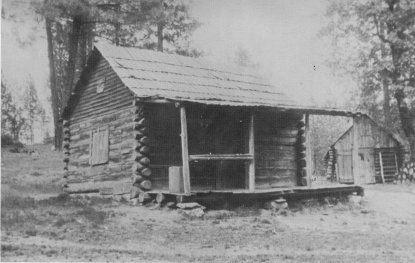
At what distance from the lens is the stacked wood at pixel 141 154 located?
12773 mm

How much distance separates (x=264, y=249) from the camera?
8.55 m

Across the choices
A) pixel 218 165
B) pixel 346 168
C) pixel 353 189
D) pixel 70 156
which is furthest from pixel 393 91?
pixel 70 156

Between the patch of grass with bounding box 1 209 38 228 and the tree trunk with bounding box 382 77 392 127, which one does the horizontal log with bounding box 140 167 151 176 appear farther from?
the tree trunk with bounding box 382 77 392 127

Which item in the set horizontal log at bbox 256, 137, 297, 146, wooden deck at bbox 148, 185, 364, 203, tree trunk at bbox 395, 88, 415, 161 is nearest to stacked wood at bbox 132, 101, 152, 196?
wooden deck at bbox 148, 185, 364, 203

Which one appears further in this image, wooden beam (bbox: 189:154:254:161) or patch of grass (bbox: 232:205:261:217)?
wooden beam (bbox: 189:154:254:161)

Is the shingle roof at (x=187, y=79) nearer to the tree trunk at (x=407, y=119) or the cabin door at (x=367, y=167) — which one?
the tree trunk at (x=407, y=119)

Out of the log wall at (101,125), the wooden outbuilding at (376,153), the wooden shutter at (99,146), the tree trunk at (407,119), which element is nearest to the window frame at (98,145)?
the wooden shutter at (99,146)

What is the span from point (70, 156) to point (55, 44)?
141 inches

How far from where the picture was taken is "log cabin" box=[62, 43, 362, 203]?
504 inches

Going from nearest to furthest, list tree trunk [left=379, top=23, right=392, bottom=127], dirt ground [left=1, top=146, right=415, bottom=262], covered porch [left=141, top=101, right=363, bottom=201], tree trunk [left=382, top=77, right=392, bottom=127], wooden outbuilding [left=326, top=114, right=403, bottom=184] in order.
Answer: dirt ground [left=1, top=146, right=415, bottom=262]
covered porch [left=141, top=101, right=363, bottom=201]
tree trunk [left=379, top=23, right=392, bottom=127]
tree trunk [left=382, top=77, right=392, bottom=127]
wooden outbuilding [left=326, top=114, right=403, bottom=184]

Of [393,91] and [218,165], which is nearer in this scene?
[218,165]

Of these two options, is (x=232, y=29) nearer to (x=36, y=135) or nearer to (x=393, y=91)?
(x=36, y=135)

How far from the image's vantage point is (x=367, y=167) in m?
26.9

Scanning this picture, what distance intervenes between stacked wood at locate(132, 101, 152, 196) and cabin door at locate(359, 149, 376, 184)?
16820 millimetres
